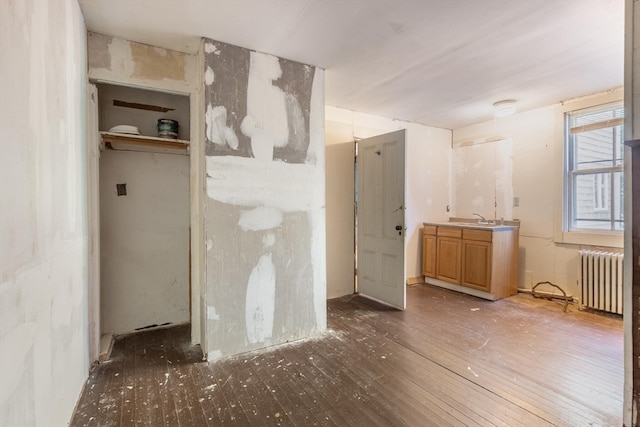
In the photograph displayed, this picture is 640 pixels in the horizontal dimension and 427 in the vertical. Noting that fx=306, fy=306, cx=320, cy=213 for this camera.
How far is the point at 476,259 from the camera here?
4059 millimetres

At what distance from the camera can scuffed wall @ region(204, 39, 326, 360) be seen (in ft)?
8.08

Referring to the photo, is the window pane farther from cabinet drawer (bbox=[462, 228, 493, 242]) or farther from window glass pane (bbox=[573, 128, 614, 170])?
cabinet drawer (bbox=[462, 228, 493, 242])

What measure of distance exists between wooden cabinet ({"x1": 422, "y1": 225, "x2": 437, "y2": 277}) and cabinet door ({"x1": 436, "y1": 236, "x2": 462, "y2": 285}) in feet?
0.30

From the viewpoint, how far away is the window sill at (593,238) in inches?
136

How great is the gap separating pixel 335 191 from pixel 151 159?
220 centimetres

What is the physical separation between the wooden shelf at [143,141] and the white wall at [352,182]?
1888 millimetres

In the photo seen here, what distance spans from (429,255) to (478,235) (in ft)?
2.90

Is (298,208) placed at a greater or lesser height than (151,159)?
lesser

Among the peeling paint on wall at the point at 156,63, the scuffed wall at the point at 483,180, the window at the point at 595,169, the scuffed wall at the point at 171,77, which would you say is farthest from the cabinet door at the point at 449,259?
the peeling paint on wall at the point at 156,63

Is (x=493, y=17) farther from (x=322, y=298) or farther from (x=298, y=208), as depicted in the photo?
(x=322, y=298)

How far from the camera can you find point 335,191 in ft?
13.6

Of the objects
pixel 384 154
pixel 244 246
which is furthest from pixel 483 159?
pixel 244 246

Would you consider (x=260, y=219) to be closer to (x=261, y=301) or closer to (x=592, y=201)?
(x=261, y=301)

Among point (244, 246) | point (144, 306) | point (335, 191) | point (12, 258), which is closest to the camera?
point (12, 258)
